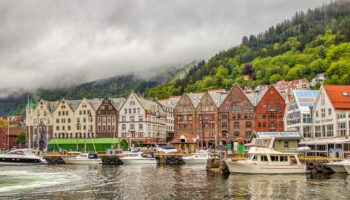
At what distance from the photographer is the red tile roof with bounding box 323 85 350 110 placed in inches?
3302

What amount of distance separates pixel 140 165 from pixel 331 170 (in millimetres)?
38638

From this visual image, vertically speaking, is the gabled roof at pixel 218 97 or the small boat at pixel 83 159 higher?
the gabled roof at pixel 218 97

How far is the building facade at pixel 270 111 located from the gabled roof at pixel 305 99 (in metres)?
27.8

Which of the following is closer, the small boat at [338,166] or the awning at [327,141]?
the small boat at [338,166]

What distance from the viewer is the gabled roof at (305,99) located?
314ft

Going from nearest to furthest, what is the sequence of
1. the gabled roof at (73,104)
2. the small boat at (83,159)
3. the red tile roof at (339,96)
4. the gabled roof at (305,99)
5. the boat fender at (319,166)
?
the boat fender at (319,166) < the red tile roof at (339,96) < the gabled roof at (305,99) < the small boat at (83,159) < the gabled roof at (73,104)

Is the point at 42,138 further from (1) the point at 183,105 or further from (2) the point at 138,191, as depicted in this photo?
(2) the point at 138,191

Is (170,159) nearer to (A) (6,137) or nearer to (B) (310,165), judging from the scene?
(B) (310,165)

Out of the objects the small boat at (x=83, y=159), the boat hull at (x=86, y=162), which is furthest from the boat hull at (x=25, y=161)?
the boat hull at (x=86, y=162)

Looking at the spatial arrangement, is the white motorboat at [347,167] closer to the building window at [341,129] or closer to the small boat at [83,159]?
the building window at [341,129]

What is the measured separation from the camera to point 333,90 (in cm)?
8719

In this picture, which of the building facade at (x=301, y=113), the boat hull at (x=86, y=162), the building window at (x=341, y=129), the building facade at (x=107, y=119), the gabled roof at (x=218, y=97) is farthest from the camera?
the building facade at (x=107, y=119)

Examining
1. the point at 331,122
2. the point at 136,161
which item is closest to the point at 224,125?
the point at 136,161

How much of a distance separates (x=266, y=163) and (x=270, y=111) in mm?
67022
